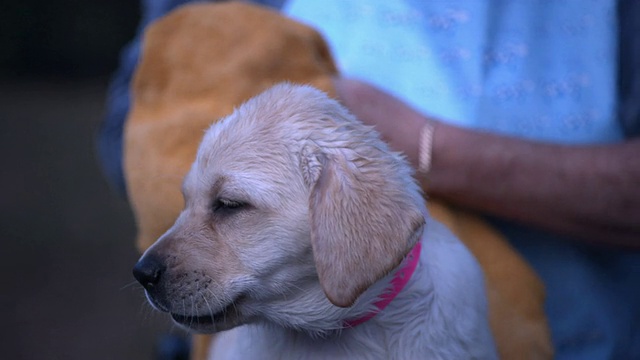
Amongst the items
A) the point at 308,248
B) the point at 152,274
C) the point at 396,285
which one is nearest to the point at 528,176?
the point at 396,285

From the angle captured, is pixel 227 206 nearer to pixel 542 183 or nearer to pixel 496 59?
pixel 542 183

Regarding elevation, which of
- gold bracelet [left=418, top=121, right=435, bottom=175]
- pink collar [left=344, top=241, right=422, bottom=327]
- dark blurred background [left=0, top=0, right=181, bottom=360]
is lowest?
dark blurred background [left=0, top=0, right=181, bottom=360]

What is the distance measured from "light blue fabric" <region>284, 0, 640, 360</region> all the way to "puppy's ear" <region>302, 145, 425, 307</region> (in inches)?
28.2

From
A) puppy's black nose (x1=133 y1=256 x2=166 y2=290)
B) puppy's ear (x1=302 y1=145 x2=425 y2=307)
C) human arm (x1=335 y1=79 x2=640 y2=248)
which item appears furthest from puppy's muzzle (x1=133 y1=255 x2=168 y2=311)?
human arm (x1=335 y1=79 x2=640 y2=248)

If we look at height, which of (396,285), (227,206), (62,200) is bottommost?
(62,200)

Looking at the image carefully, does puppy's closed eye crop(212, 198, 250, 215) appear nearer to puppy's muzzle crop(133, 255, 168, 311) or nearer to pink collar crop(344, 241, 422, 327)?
puppy's muzzle crop(133, 255, 168, 311)

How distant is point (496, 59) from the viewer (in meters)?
2.13

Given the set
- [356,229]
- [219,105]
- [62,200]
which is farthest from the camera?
[62,200]

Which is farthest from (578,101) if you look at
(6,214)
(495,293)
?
(6,214)

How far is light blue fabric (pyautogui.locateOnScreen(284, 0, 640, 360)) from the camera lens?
2.03 metres

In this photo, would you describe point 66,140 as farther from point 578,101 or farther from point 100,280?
point 578,101

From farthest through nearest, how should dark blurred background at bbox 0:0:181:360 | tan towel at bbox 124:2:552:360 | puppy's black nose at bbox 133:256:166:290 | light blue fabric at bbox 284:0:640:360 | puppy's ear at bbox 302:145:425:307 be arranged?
1. dark blurred background at bbox 0:0:181:360
2. light blue fabric at bbox 284:0:640:360
3. tan towel at bbox 124:2:552:360
4. puppy's black nose at bbox 133:256:166:290
5. puppy's ear at bbox 302:145:425:307

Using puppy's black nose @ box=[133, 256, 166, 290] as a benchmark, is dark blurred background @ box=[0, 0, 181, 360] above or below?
below

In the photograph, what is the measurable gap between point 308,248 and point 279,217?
0.24ft
